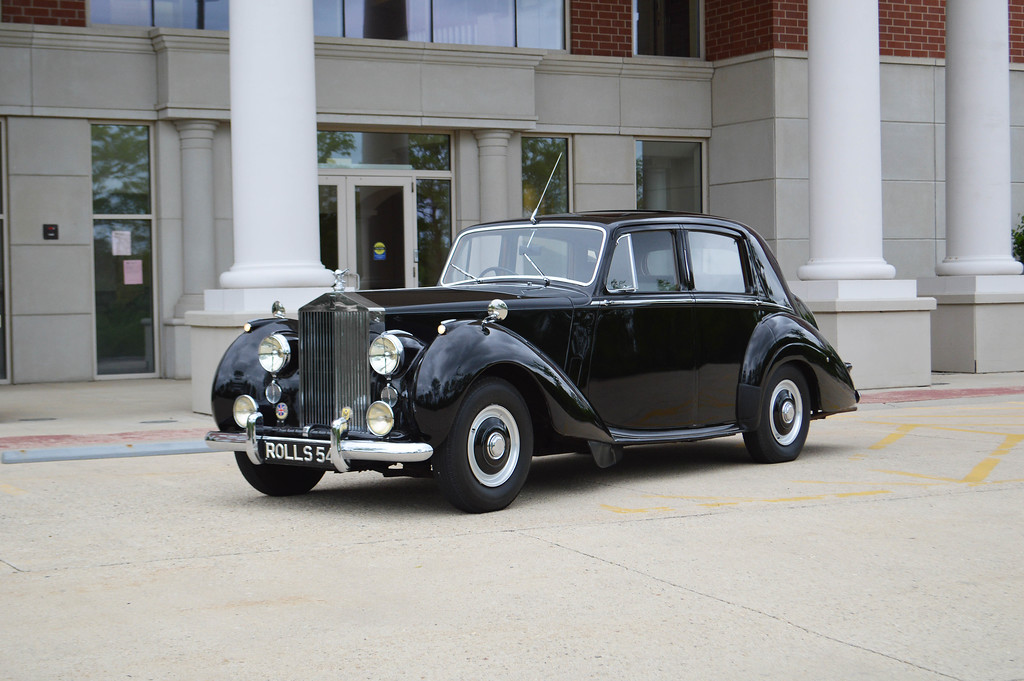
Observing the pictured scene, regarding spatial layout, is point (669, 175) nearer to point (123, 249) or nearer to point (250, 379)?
point (123, 249)

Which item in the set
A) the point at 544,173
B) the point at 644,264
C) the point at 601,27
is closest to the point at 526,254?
the point at 644,264

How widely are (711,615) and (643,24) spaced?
1678cm

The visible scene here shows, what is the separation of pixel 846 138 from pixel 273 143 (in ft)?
20.9

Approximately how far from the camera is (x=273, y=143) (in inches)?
462

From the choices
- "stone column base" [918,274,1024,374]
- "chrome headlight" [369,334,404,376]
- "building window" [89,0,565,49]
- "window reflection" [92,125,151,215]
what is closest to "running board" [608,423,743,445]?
"chrome headlight" [369,334,404,376]

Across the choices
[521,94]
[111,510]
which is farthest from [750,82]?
[111,510]

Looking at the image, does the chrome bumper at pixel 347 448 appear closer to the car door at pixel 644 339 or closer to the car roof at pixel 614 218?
the car door at pixel 644 339

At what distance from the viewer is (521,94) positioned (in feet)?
62.0

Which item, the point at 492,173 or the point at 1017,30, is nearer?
the point at 492,173

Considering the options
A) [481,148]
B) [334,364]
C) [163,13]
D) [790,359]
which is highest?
[163,13]

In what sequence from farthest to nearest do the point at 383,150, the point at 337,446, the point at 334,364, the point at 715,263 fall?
the point at 383,150 → the point at 715,263 → the point at 334,364 → the point at 337,446

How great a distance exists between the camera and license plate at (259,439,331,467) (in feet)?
22.1

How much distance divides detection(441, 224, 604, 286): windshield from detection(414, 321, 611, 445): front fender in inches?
35.9

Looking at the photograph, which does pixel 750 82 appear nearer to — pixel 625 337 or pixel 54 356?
pixel 54 356
